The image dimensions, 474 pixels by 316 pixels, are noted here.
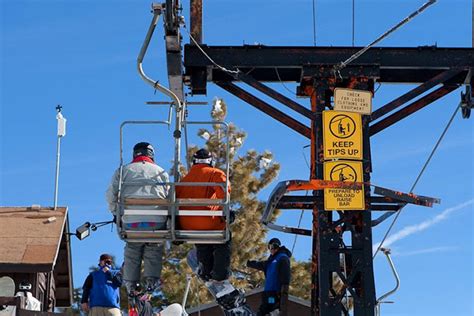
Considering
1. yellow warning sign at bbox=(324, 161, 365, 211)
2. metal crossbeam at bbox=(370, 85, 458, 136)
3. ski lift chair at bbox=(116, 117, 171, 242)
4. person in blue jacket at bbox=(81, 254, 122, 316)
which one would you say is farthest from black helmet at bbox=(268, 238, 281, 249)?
metal crossbeam at bbox=(370, 85, 458, 136)

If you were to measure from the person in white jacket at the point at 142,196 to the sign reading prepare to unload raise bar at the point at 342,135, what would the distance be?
3.23 metres

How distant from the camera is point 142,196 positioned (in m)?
14.3

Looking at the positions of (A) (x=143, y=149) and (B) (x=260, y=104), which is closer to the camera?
(A) (x=143, y=149)

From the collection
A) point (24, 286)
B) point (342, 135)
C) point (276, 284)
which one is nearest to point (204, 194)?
point (276, 284)

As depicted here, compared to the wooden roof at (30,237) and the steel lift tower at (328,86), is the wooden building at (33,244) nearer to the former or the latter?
the wooden roof at (30,237)

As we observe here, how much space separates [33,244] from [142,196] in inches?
457

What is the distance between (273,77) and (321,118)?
4.71 ft

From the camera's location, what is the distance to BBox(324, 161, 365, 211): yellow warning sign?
1662 cm

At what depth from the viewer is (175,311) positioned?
1716 cm

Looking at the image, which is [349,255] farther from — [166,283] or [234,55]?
[166,283]

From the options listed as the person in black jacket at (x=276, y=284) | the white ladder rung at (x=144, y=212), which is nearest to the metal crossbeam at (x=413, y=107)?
the person in black jacket at (x=276, y=284)

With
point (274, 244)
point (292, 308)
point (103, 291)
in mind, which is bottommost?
point (292, 308)

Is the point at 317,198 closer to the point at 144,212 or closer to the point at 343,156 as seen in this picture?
the point at 343,156

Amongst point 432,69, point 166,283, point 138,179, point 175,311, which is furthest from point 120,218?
point 166,283
